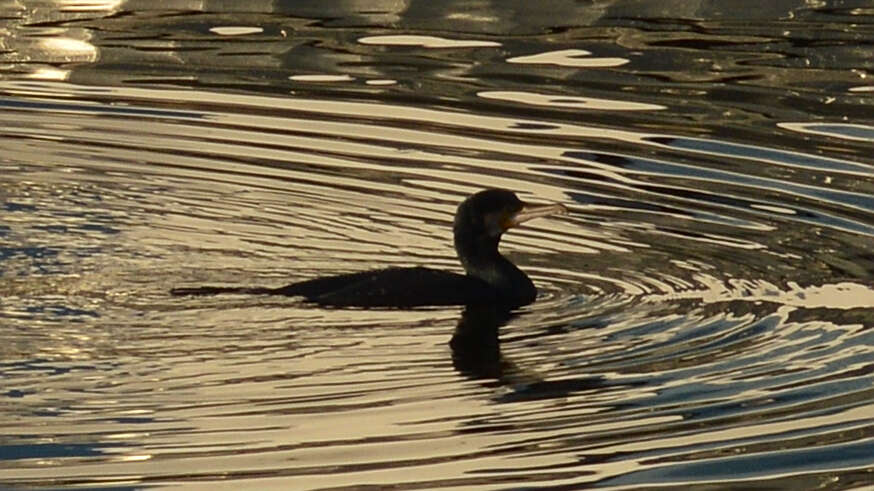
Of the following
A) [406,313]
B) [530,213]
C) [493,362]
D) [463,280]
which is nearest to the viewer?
[493,362]

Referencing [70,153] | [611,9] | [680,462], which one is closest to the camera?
[680,462]

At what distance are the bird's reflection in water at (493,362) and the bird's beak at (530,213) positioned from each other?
832mm

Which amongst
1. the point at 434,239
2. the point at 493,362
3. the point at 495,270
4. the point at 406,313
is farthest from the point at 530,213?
the point at 493,362

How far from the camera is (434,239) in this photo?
50.4 feet

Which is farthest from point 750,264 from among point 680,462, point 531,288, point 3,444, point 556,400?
point 3,444

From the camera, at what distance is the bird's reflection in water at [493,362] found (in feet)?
38.6

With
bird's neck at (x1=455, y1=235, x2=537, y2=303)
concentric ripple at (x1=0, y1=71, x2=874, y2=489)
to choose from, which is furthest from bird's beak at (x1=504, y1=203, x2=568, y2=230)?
concentric ripple at (x1=0, y1=71, x2=874, y2=489)

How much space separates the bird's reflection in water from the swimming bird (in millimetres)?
142

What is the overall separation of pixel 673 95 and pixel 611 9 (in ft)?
11.0

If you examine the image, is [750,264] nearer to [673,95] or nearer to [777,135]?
[777,135]

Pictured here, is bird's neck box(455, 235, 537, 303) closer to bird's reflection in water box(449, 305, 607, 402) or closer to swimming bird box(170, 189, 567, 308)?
swimming bird box(170, 189, 567, 308)

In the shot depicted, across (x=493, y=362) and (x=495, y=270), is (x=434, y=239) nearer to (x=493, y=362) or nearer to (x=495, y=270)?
(x=495, y=270)

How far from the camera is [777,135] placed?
17750mm

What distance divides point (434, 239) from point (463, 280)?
1.27 m
